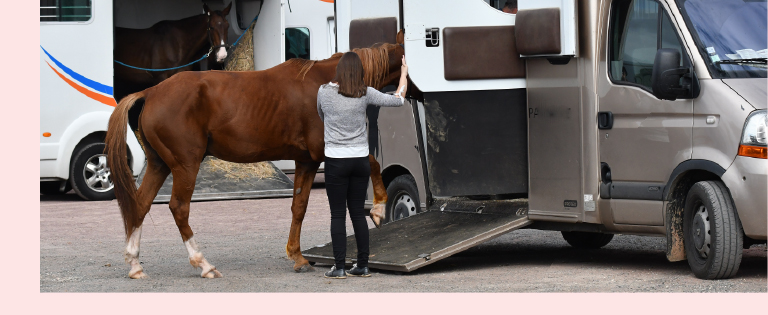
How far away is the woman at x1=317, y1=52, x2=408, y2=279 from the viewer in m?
7.39

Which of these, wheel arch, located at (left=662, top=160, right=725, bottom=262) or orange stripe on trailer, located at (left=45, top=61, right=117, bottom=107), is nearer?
wheel arch, located at (left=662, top=160, right=725, bottom=262)

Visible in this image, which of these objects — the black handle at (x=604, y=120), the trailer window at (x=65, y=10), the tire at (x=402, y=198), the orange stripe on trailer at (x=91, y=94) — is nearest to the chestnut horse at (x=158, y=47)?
the orange stripe on trailer at (x=91, y=94)

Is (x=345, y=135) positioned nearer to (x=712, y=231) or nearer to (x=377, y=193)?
(x=377, y=193)

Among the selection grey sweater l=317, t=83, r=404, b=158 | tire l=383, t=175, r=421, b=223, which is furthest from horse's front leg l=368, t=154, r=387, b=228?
tire l=383, t=175, r=421, b=223

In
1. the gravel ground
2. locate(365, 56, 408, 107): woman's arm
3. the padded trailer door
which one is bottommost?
the gravel ground

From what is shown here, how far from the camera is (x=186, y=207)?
7.83 metres

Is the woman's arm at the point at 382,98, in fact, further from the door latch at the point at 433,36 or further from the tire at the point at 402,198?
the tire at the point at 402,198

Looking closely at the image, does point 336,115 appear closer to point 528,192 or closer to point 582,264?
point 528,192

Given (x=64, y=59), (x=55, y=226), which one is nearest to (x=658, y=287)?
(x=55, y=226)

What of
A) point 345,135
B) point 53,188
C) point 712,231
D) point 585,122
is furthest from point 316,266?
point 53,188

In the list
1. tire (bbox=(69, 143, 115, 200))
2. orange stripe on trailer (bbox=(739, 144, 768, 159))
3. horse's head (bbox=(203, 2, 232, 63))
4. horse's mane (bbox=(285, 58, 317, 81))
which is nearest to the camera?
orange stripe on trailer (bbox=(739, 144, 768, 159))

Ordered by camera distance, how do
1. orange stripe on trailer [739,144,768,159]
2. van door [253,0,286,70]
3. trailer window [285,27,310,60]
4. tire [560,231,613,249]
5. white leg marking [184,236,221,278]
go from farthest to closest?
trailer window [285,27,310,60] → van door [253,0,286,70] → tire [560,231,613,249] → white leg marking [184,236,221,278] → orange stripe on trailer [739,144,768,159]

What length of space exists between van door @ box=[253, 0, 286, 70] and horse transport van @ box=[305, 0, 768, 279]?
556 cm

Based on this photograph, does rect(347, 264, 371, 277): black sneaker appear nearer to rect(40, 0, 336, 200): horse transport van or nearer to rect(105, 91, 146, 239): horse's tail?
rect(105, 91, 146, 239): horse's tail
